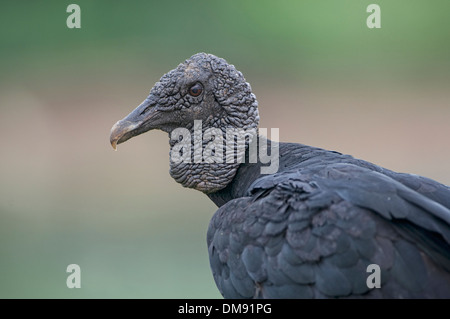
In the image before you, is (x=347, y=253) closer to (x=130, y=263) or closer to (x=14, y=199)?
(x=130, y=263)

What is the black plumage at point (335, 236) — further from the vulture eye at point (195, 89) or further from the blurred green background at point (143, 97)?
the blurred green background at point (143, 97)

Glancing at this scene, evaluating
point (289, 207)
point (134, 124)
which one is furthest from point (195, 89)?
point (289, 207)

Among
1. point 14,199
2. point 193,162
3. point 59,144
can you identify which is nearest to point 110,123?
point 59,144

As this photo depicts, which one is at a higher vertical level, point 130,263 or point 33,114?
point 33,114

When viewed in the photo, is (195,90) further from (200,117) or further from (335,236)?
(335,236)

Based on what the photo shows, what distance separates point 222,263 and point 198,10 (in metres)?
6.89

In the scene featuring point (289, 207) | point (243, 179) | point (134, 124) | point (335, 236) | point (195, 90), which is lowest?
A: point (335, 236)

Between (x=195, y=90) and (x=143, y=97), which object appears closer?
(x=195, y=90)

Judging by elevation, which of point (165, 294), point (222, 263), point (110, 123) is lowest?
point (165, 294)

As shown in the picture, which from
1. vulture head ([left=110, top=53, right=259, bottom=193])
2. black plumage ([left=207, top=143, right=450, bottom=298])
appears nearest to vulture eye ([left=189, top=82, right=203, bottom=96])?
vulture head ([left=110, top=53, right=259, bottom=193])

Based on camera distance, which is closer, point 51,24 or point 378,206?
point 378,206

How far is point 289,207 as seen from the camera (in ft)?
12.0

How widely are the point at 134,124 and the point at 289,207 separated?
1372 mm

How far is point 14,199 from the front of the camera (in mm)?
9141
